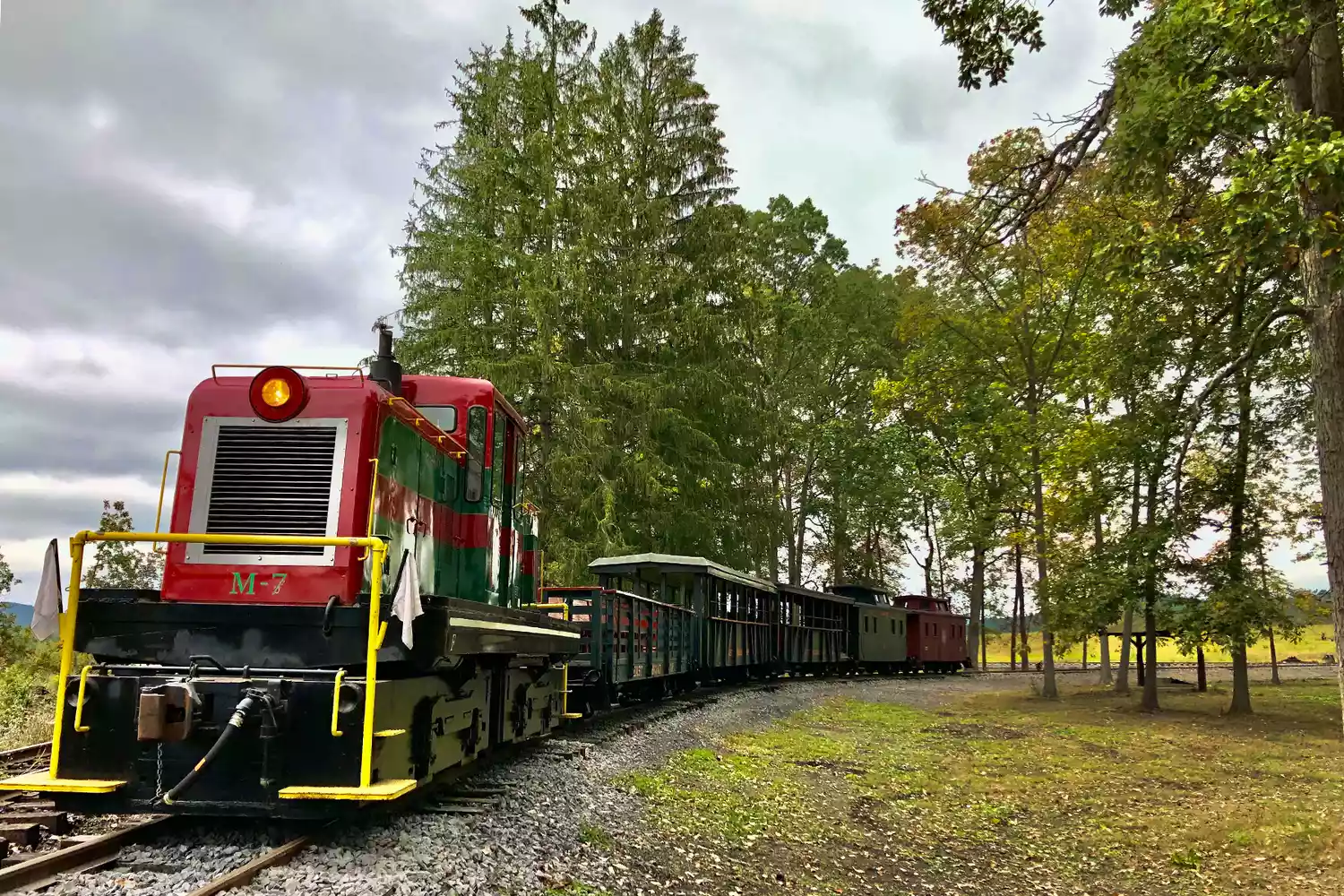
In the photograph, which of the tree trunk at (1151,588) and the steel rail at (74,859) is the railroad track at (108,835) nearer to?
the steel rail at (74,859)

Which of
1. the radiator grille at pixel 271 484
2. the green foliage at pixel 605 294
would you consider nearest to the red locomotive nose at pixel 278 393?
the radiator grille at pixel 271 484

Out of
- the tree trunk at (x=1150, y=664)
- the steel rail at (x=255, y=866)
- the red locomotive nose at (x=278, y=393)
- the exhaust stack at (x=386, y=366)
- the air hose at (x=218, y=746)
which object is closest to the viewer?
the steel rail at (x=255, y=866)

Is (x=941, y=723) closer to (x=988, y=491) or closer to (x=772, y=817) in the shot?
(x=772, y=817)

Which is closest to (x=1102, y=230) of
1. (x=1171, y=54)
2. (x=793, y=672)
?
(x=1171, y=54)

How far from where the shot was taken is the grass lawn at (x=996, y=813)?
6.25 metres

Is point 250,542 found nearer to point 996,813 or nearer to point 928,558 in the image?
point 996,813

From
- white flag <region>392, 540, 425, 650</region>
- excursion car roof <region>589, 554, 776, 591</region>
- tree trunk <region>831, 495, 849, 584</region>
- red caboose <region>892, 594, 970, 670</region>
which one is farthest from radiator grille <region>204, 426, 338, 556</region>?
tree trunk <region>831, 495, 849, 584</region>

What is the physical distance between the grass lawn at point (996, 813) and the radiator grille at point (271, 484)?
2977 millimetres

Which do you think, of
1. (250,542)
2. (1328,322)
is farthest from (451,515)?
(1328,322)

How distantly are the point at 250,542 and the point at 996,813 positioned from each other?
6.88 m

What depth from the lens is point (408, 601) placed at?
520 cm

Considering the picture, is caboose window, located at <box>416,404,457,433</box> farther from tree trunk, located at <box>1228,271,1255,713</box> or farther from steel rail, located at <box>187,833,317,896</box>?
tree trunk, located at <box>1228,271,1255,713</box>

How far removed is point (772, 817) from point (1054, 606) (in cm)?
1250

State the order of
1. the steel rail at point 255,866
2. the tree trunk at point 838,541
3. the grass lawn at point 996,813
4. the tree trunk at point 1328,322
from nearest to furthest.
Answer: the steel rail at point 255,866, the grass lawn at point 996,813, the tree trunk at point 1328,322, the tree trunk at point 838,541
